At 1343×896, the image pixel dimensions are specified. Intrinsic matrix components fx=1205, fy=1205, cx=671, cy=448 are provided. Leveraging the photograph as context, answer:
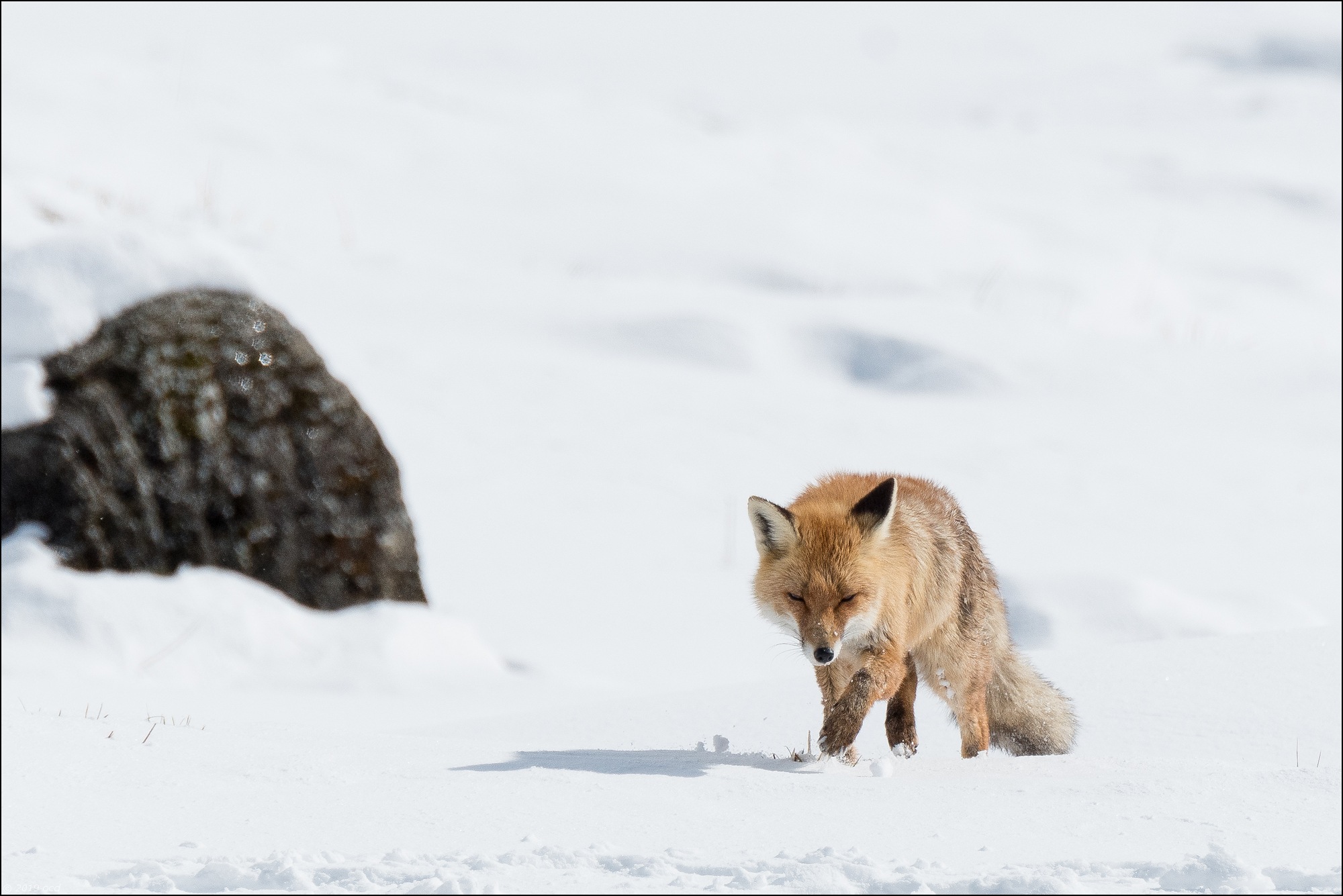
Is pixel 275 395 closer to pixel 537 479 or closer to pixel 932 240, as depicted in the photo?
pixel 537 479

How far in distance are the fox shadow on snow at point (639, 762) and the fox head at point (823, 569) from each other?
362 millimetres

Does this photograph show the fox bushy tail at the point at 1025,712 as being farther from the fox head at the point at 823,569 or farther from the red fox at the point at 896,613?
the fox head at the point at 823,569

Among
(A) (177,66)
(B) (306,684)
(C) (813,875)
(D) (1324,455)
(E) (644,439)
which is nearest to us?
(C) (813,875)

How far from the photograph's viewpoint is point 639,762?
341cm

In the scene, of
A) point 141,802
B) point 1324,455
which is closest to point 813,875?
point 141,802

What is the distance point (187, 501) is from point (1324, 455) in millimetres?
9674

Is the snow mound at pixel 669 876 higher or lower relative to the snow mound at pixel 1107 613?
lower

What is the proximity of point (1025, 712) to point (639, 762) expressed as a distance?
61.7 inches

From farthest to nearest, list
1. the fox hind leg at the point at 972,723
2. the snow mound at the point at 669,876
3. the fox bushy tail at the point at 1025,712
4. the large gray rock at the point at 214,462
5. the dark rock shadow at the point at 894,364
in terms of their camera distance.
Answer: the dark rock shadow at the point at 894,364 < the large gray rock at the point at 214,462 < the fox bushy tail at the point at 1025,712 < the fox hind leg at the point at 972,723 < the snow mound at the point at 669,876

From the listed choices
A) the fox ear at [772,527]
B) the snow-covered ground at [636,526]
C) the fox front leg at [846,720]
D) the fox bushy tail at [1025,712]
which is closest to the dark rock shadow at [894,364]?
the snow-covered ground at [636,526]

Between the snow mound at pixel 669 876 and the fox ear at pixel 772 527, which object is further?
the fox ear at pixel 772 527

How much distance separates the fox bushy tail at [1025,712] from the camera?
4.23 m

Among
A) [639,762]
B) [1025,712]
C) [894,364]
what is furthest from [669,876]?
[894,364]

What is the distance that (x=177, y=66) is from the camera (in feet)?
68.1
